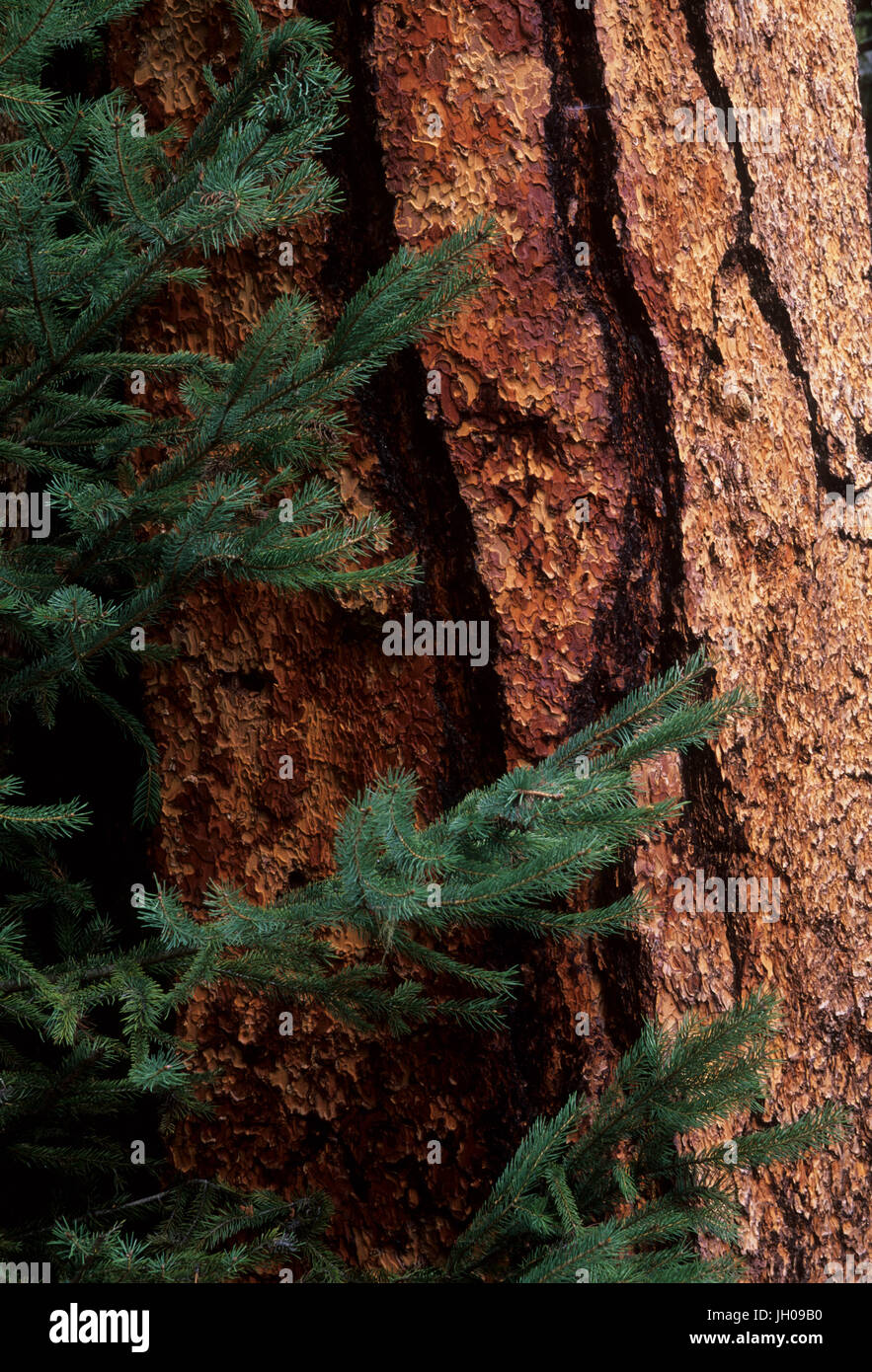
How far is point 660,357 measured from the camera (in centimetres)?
169

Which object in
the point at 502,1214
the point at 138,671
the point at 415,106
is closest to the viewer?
the point at 502,1214

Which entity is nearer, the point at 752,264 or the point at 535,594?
the point at 535,594

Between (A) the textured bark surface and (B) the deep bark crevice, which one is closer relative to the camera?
(A) the textured bark surface

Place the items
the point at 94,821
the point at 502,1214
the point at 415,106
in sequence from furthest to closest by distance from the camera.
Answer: the point at 94,821 → the point at 415,106 → the point at 502,1214

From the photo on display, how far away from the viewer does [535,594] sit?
1.65 metres

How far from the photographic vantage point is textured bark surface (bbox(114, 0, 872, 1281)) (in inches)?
64.7

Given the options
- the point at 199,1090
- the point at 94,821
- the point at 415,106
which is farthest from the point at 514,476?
the point at 199,1090

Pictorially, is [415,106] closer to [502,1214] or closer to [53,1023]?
[53,1023]

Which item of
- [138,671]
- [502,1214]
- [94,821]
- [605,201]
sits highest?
[605,201]

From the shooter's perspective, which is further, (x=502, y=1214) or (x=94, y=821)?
(x=94, y=821)

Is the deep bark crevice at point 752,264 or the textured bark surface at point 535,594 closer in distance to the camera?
the textured bark surface at point 535,594

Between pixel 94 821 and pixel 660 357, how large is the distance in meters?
1.25

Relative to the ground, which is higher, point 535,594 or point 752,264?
point 752,264

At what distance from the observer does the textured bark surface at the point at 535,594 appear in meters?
1.64
